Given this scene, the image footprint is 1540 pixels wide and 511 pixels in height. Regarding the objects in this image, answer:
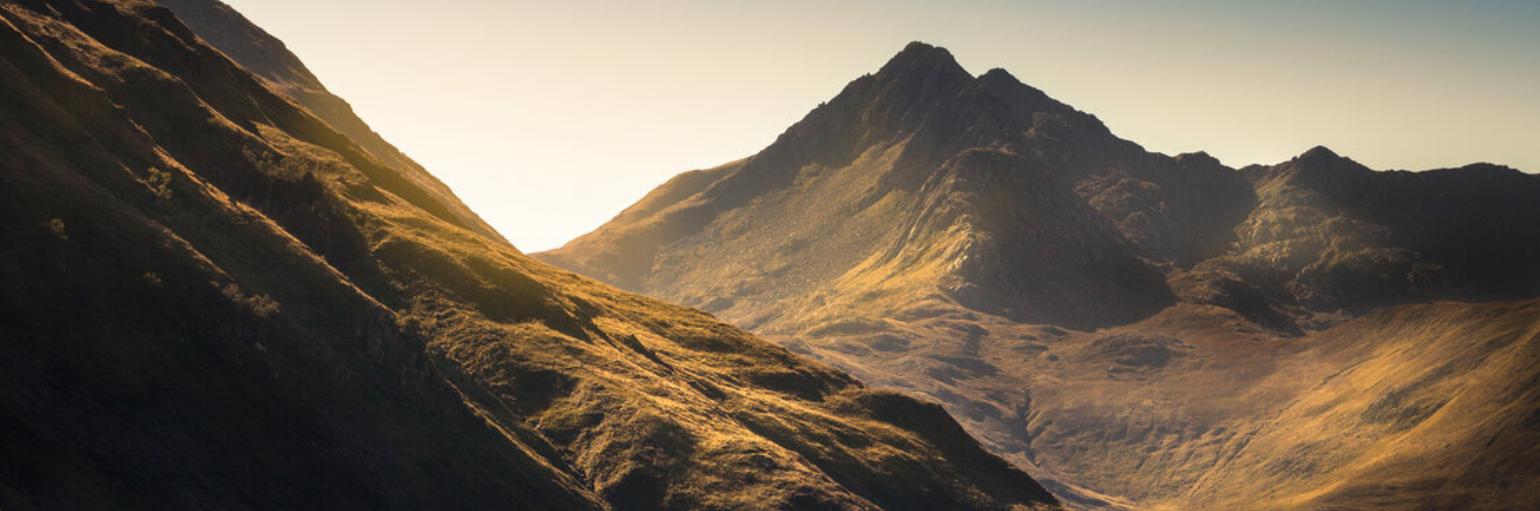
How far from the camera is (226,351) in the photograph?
446 feet

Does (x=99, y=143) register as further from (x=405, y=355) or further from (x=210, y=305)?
(x=405, y=355)

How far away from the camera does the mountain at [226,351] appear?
380 feet

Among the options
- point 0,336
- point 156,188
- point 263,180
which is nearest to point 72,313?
point 0,336

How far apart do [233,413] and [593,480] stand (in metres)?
63.8

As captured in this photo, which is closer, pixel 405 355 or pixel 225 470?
pixel 225 470

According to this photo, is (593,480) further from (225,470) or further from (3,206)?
(3,206)

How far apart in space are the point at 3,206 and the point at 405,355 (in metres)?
54.1

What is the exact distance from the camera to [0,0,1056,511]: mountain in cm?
11594

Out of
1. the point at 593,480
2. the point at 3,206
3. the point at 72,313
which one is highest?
the point at 3,206

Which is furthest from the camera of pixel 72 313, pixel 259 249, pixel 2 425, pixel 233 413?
pixel 259 249

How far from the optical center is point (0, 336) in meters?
112

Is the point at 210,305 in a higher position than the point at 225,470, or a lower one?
higher

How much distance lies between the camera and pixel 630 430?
192375 mm

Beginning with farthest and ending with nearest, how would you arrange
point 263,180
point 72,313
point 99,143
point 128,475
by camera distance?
point 263,180 → point 99,143 → point 72,313 → point 128,475
